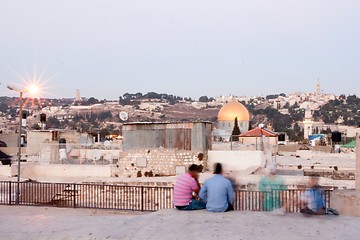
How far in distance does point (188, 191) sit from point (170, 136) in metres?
16.0

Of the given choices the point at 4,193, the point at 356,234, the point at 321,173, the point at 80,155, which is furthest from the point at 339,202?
the point at 80,155

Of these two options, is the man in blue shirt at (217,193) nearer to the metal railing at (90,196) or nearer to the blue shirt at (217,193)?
the blue shirt at (217,193)

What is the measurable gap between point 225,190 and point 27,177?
67.4ft

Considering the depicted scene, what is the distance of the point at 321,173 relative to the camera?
31109 mm

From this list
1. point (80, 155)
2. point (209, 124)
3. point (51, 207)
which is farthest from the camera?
point (80, 155)

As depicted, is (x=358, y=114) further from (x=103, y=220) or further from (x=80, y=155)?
(x=103, y=220)

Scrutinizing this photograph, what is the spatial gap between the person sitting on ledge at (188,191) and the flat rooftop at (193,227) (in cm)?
26

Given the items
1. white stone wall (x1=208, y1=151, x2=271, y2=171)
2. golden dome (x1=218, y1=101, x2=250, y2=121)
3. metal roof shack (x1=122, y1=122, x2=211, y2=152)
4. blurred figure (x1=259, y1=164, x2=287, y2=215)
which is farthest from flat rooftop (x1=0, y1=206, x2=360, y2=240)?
golden dome (x1=218, y1=101, x2=250, y2=121)

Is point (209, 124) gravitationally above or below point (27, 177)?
above

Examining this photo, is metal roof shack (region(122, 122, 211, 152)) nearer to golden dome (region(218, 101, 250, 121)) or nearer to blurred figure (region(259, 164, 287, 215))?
blurred figure (region(259, 164, 287, 215))

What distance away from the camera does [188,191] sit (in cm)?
1195

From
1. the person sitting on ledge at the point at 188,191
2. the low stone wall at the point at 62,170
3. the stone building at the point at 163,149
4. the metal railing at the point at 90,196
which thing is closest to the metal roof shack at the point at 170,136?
the stone building at the point at 163,149

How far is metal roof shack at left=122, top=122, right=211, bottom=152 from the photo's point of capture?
2773 cm

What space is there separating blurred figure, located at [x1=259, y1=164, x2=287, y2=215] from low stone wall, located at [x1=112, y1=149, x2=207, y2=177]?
14100 millimetres
